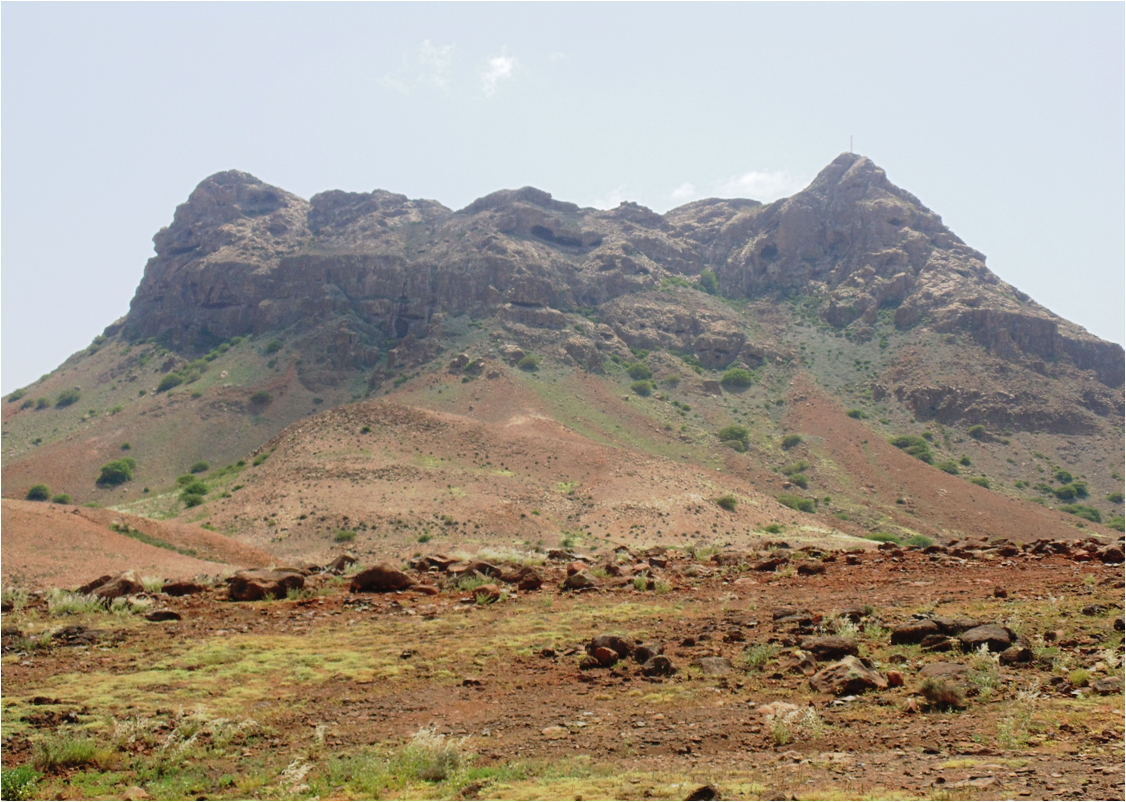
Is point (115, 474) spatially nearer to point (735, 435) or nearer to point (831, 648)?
point (735, 435)

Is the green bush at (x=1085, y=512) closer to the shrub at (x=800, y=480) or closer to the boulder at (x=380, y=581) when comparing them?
the shrub at (x=800, y=480)

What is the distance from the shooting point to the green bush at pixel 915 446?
76250mm

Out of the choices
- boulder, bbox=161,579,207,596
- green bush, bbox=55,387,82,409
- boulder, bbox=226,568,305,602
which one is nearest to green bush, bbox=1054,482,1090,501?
boulder, bbox=226,568,305,602

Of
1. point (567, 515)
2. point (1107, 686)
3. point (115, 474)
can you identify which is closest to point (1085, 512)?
point (567, 515)

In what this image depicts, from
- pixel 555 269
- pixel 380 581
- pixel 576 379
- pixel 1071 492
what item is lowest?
pixel 1071 492

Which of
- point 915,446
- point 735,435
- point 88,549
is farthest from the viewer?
point 735,435

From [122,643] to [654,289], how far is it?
334 ft

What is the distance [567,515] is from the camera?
5341 cm

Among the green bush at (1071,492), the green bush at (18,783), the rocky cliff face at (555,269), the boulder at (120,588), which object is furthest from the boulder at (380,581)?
the rocky cliff face at (555,269)

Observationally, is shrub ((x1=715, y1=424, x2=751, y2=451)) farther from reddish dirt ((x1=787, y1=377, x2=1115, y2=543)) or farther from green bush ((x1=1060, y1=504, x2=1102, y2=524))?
green bush ((x1=1060, y1=504, x2=1102, y2=524))

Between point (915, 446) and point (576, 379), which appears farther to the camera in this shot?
point (576, 379)

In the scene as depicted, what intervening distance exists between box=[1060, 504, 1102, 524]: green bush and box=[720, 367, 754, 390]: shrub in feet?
111

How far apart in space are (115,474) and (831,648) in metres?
80.4

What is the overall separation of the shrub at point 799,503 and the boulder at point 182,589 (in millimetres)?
51194
